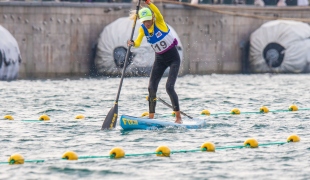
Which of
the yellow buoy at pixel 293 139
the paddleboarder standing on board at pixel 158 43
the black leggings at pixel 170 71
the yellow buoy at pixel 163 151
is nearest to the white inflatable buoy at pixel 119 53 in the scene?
the paddleboarder standing on board at pixel 158 43

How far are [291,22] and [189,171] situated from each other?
105 feet

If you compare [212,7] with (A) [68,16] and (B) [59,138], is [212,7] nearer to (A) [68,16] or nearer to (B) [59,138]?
(A) [68,16]

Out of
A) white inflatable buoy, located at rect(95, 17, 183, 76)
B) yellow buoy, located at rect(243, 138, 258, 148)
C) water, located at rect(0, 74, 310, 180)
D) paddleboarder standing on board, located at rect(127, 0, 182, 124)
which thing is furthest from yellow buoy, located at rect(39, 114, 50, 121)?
white inflatable buoy, located at rect(95, 17, 183, 76)

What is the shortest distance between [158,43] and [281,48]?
25.5 m

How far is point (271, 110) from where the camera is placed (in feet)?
80.6

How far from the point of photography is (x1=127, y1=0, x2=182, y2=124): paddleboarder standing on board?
1986 centimetres

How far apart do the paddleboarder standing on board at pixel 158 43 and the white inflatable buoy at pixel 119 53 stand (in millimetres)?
19619

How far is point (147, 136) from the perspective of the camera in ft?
61.2

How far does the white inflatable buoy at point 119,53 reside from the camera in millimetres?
40250

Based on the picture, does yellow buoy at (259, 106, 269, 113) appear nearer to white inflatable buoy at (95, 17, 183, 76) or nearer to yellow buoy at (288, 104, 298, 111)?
yellow buoy at (288, 104, 298, 111)

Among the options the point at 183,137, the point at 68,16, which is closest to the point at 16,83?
the point at 68,16

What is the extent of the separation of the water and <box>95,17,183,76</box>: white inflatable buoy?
22.6ft

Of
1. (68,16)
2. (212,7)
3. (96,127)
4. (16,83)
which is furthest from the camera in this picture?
(212,7)

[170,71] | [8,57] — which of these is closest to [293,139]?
[170,71]
